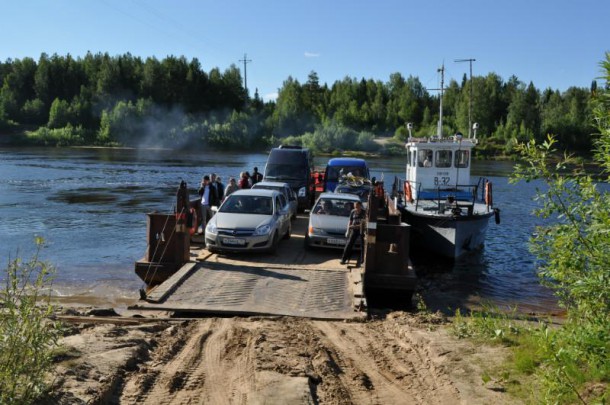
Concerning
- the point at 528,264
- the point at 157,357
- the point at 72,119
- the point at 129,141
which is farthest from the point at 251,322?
the point at 72,119

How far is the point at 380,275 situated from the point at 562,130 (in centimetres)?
9948

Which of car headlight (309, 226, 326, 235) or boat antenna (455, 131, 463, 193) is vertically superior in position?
boat antenna (455, 131, 463, 193)

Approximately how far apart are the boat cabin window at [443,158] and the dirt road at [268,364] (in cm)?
1406

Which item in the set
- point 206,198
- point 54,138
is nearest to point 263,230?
point 206,198

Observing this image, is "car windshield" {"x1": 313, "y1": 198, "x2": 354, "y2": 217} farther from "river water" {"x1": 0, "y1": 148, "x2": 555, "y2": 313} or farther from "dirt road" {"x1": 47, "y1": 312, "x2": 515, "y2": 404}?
"dirt road" {"x1": 47, "y1": 312, "x2": 515, "y2": 404}

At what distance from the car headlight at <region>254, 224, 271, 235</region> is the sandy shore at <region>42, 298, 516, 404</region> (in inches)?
159

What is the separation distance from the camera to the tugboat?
62.8ft

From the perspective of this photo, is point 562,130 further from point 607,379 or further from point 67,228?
point 607,379

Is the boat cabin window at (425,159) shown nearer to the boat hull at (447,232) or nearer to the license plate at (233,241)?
the boat hull at (447,232)

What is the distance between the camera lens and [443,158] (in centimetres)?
2233

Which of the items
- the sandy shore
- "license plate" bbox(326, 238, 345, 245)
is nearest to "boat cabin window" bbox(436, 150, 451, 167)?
"license plate" bbox(326, 238, 345, 245)

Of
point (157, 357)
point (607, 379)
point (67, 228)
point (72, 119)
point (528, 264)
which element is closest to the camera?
point (607, 379)

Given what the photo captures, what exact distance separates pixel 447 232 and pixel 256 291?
10034 millimetres

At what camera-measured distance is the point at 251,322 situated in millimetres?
9172
